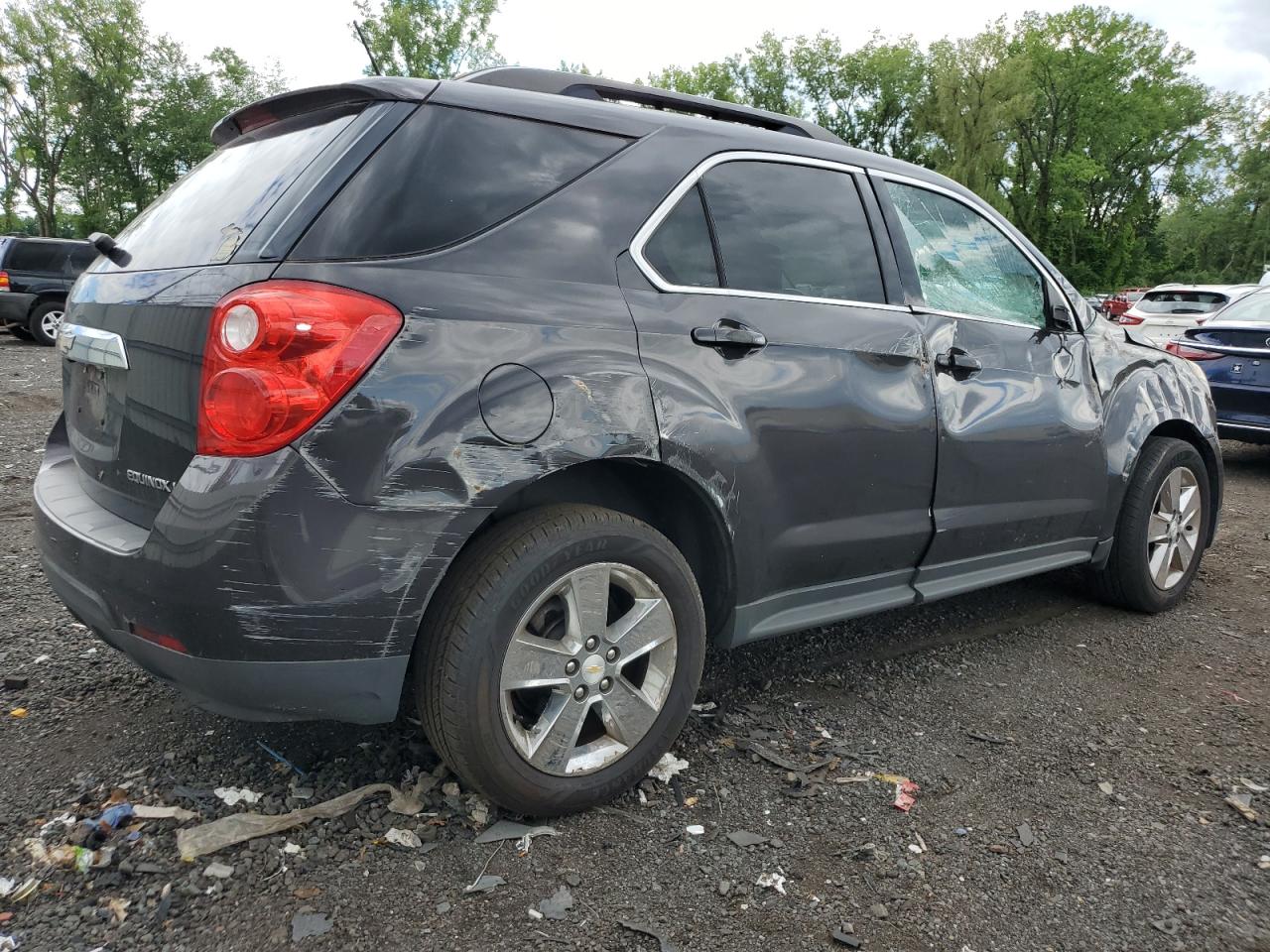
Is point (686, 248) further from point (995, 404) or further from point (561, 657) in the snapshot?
point (995, 404)

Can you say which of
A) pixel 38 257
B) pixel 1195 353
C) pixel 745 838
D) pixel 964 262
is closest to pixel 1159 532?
pixel 964 262

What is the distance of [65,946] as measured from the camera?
6.40 ft

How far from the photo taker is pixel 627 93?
116 inches

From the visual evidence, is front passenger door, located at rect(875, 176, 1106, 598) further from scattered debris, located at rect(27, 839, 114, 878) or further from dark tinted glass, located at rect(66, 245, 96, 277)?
dark tinted glass, located at rect(66, 245, 96, 277)

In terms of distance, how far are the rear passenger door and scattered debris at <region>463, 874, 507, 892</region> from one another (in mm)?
987

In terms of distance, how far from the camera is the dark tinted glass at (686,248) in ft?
8.50

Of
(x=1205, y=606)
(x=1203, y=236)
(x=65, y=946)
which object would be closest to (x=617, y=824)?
(x=65, y=946)

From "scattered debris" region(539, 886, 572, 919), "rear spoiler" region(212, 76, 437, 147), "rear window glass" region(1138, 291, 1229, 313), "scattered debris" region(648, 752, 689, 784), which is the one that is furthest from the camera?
"rear window glass" region(1138, 291, 1229, 313)

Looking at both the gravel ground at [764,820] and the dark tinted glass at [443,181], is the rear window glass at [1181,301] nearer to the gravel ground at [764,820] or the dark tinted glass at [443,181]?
the gravel ground at [764,820]

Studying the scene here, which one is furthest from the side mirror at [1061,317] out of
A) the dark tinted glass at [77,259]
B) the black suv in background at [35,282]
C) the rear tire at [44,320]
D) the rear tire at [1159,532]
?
the dark tinted glass at [77,259]

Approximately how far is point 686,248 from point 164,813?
1.98 meters

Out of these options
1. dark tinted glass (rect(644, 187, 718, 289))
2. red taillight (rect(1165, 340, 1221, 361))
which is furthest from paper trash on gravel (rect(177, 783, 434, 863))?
red taillight (rect(1165, 340, 1221, 361))

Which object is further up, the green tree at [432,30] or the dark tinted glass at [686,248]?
the green tree at [432,30]

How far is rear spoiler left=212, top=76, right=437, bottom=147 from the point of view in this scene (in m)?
2.33
